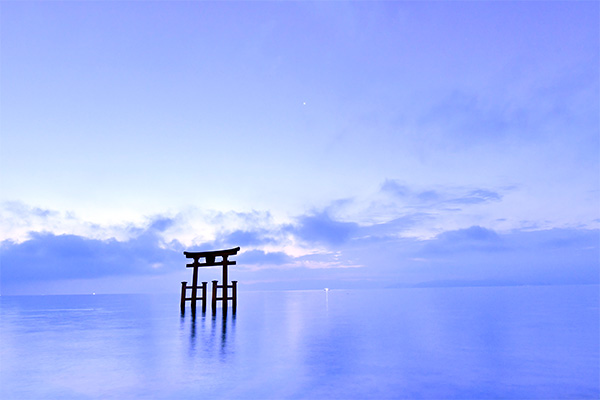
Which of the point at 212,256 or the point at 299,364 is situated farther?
the point at 212,256

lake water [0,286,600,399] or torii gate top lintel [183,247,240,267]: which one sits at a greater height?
torii gate top lintel [183,247,240,267]

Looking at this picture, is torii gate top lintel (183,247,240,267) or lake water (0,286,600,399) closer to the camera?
lake water (0,286,600,399)

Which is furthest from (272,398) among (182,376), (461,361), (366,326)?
(366,326)

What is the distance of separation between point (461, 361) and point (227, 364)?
27.3 ft

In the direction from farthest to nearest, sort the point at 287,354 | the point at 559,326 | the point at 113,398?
the point at 559,326, the point at 287,354, the point at 113,398

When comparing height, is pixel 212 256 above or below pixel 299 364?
above

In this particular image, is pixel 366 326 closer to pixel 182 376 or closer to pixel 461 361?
pixel 461 361

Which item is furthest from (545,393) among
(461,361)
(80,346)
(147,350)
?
(80,346)

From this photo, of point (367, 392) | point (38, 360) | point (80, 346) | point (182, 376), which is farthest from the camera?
point (80, 346)

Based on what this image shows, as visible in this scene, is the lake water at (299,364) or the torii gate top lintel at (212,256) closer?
the lake water at (299,364)

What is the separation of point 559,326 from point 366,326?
11861 mm

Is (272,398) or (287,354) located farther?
(287,354)

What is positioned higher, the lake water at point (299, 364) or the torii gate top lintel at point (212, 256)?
the torii gate top lintel at point (212, 256)

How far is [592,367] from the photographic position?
15.7 m
